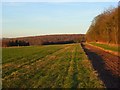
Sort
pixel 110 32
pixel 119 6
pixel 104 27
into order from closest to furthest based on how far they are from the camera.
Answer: pixel 119 6
pixel 110 32
pixel 104 27

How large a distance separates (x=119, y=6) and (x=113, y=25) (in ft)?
15.4

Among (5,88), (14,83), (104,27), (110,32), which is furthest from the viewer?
(104,27)

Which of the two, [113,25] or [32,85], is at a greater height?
[113,25]

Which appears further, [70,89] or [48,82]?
[48,82]

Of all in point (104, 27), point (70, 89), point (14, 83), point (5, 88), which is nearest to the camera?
point (70, 89)

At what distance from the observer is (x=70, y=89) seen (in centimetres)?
1178

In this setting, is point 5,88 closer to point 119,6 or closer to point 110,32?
point 119,6

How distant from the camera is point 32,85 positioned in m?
13.1

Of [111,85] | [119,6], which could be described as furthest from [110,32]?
[111,85]

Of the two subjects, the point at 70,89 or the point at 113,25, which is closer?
the point at 70,89

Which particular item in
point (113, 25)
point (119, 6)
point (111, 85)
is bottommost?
point (111, 85)

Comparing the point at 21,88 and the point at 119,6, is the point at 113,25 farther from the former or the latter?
the point at 21,88

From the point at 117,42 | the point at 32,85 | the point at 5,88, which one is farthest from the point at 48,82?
the point at 117,42

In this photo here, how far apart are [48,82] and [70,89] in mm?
2413
